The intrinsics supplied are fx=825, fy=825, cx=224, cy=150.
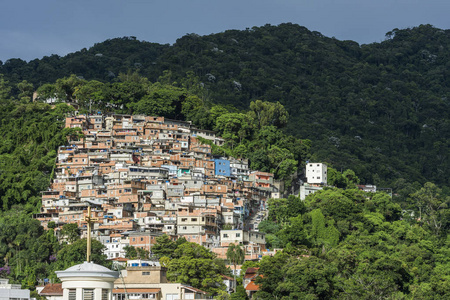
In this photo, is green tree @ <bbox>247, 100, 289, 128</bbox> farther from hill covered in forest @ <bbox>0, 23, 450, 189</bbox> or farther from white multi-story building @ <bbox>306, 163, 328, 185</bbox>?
white multi-story building @ <bbox>306, 163, 328, 185</bbox>

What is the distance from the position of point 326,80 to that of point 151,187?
72.4 m

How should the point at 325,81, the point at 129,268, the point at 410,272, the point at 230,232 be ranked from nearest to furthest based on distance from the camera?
the point at 129,268 → the point at 410,272 → the point at 230,232 → the point at 325,81

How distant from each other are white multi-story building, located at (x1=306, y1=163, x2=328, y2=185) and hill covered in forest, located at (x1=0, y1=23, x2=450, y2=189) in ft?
39.6

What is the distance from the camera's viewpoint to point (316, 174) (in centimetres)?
8344

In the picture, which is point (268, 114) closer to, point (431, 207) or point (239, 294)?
point (431, 207)

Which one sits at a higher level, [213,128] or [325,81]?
[325,81]

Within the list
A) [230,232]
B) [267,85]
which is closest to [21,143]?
[230,232]

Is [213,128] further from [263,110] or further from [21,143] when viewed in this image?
[21,143]

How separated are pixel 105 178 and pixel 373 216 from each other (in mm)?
23512

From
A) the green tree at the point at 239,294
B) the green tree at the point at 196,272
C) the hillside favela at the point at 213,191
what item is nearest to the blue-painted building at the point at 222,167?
the hillside favela at the point at 213,191

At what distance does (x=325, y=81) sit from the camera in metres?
136

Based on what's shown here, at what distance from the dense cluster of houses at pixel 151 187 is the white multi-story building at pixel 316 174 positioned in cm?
526

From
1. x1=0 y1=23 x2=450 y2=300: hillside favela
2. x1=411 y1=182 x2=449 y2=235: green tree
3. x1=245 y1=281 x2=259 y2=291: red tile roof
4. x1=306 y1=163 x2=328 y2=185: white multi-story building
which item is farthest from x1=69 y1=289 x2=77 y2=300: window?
x1=306 y1=163 x2=328 y2=185: white multi-story building

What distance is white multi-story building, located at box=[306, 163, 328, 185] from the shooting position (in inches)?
3270
